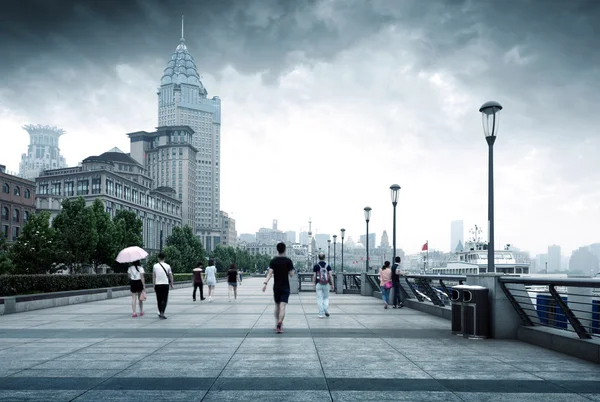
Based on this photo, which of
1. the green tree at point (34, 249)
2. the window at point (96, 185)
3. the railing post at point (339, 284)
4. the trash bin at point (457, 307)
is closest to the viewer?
the trash bin at point (457, 307)

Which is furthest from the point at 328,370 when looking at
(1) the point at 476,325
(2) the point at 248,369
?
(1) the point at 476,325

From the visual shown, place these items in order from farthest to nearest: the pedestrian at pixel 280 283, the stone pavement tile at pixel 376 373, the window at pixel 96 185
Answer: the window at pixel 96 185, the pedestrian at pixel 280 283, the stone pavement tile at pixel 376 373

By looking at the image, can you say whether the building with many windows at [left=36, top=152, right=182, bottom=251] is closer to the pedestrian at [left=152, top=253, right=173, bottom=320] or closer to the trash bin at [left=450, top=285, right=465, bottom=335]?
the pedestrian at [left=152, top=253, right=173, bottom=320]

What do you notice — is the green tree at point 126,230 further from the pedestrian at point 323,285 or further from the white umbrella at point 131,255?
the pedestrian at point 323,285

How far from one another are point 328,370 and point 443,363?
6.15ft

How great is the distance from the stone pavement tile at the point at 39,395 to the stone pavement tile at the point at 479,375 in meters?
4.48

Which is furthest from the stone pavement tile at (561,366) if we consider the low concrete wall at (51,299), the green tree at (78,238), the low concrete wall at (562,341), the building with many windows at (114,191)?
the building with many windows at (114,191)

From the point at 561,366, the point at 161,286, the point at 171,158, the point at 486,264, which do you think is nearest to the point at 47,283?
the point at 161,286

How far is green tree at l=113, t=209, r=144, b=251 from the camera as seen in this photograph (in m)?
51.3

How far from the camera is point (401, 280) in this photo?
65.6 ft

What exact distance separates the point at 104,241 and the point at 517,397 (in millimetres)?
46131

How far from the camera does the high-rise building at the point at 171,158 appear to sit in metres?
180

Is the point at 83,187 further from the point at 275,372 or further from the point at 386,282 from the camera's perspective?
the point at 275,372

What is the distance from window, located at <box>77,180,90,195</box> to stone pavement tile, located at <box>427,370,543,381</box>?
104 meters
